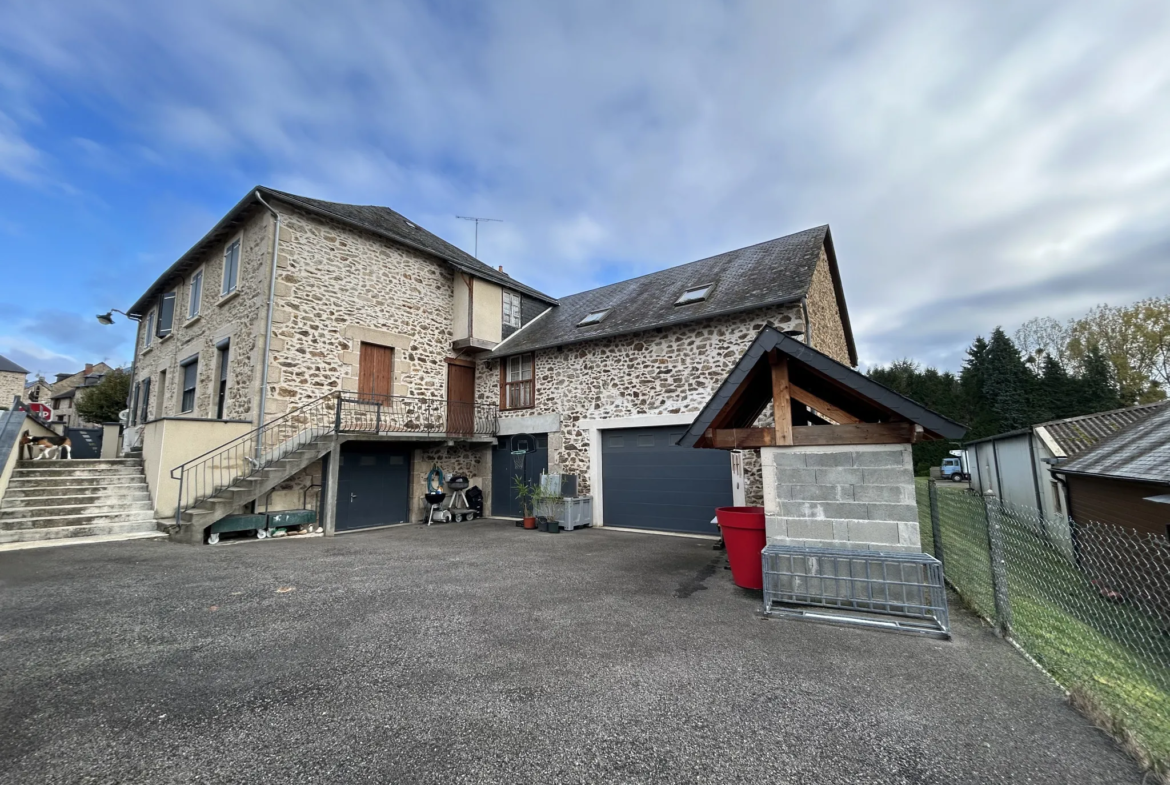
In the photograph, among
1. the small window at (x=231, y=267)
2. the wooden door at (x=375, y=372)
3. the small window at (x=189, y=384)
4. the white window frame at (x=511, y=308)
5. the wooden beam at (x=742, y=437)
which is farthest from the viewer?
the white window frame at (x=511, y=308)

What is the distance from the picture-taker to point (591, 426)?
1100 cm

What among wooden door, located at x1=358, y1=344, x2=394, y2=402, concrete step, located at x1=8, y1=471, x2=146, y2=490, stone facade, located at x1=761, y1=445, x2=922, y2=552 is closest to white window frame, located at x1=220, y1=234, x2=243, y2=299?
wooden door, located at x1=358, y1=344, x2=394, y2=402

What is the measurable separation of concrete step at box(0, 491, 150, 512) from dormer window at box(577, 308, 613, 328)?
9694mm

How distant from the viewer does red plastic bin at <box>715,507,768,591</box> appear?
4996 millimetres

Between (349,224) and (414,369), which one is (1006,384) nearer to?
(414,369)

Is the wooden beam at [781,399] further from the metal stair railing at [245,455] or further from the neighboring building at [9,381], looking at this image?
the neighboring building at [9,381]

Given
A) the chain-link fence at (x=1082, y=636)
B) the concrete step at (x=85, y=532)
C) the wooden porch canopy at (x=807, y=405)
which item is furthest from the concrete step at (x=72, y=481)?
the chain-link fence at (x=1082, y=636)

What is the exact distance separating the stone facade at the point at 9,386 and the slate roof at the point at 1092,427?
5524 cm

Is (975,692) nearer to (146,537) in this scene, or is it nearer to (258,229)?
(146,537)

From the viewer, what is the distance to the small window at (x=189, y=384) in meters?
11.9

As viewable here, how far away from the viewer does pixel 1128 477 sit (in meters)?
5.95

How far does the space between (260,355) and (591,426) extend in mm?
7122

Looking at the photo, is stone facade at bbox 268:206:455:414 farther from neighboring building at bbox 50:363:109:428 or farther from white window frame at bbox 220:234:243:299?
neighboring building at bbox 50:363:109:428

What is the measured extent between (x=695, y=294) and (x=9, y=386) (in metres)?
49.4
